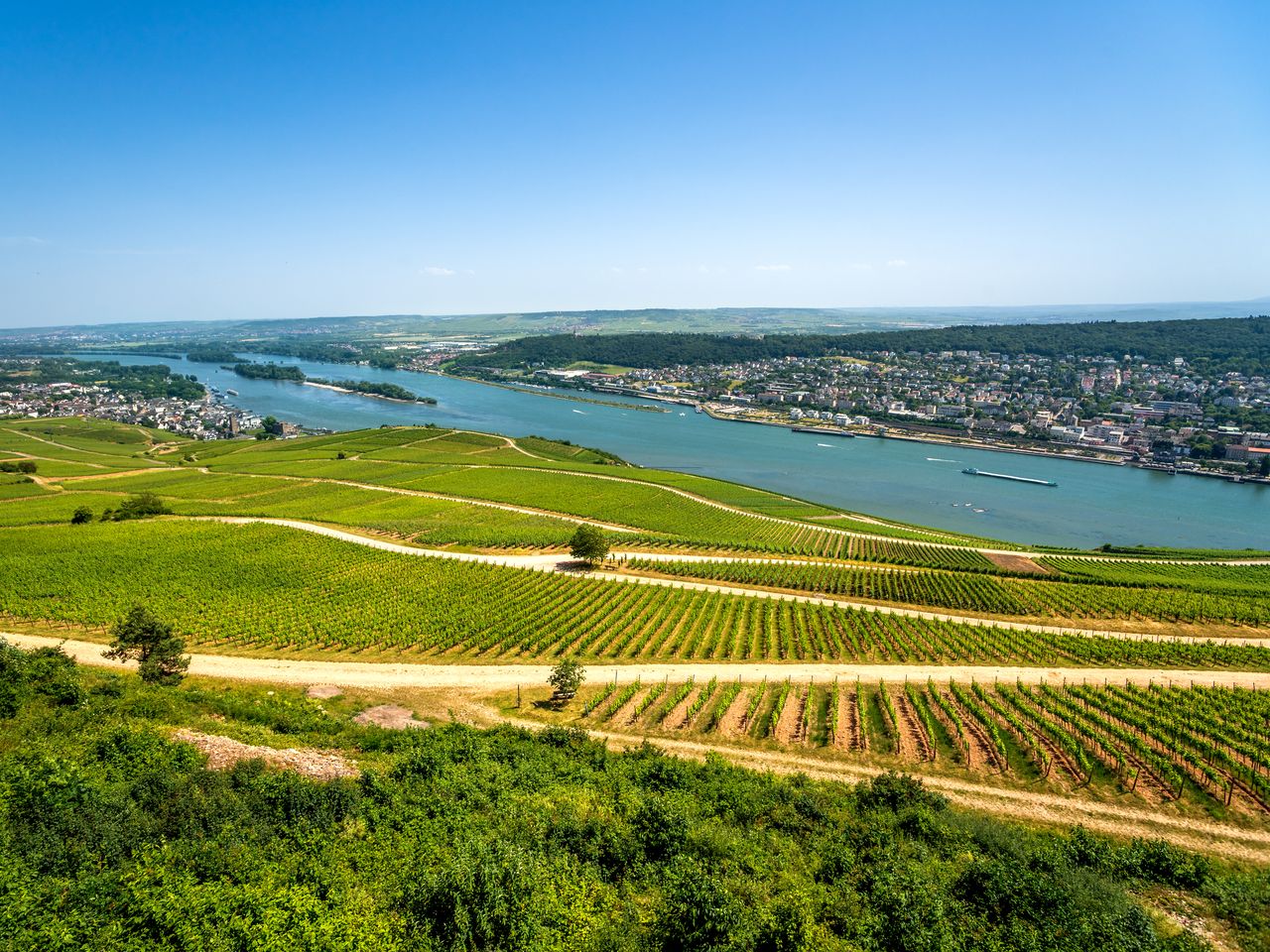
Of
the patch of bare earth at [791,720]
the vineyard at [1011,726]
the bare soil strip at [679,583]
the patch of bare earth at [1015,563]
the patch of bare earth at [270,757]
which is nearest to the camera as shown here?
the patch of bare earth at [270,757]

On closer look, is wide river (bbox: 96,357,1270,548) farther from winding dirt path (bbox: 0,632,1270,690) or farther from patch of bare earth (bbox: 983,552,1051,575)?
winding dirt path (bbox: 0,632,1270,690)

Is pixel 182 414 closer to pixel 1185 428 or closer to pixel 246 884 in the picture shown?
pixel 246 884

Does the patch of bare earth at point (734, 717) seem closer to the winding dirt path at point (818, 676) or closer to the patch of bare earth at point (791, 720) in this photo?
the winding dirt path at point (818, 676)

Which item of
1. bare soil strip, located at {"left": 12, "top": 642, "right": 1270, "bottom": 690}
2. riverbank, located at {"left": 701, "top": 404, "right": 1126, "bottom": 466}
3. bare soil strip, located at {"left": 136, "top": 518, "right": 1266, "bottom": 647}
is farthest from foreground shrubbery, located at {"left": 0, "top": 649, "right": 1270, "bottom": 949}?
riverbank, located at {"left": 701, "top": 404, "right": 1126, "bottom": 466}

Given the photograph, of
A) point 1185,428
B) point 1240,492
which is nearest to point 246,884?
point 1240,492

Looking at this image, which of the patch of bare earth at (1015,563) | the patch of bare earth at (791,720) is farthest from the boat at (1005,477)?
the patch of bare earth at (791,720)

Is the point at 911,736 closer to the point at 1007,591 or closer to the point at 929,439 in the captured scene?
the point at 1007,591
